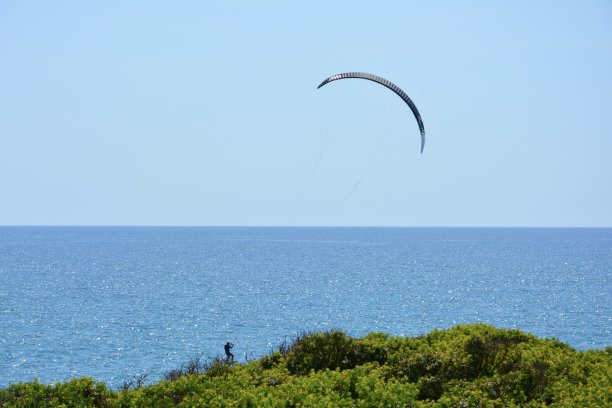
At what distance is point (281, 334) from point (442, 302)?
36277mm

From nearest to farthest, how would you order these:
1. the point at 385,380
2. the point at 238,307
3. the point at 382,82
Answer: the point at 385,380
the point at 382,82
the point at 238,307

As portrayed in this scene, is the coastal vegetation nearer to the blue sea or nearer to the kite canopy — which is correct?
the kite canopy

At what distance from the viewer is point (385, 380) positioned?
2362cm

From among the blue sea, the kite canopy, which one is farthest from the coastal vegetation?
the blue sea

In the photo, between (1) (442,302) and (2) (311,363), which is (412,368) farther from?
(1) (442,302)

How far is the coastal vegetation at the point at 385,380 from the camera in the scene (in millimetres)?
20375

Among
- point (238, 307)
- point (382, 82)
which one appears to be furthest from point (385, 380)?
point (238, 307)

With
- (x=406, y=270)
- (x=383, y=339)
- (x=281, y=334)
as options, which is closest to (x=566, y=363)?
(x=383, y=339)

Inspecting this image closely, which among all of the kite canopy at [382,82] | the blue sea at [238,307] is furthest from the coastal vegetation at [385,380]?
the blue sea at [238,307]

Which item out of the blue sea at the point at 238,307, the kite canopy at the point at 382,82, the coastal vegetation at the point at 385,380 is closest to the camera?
the coastal vegetation at the point at 385,380

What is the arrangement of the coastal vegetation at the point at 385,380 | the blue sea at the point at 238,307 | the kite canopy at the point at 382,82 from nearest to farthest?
the coastal vegetation at the point at 385,380, the kite canopy at the point at 382,82, the blue sea at the point at 238,307

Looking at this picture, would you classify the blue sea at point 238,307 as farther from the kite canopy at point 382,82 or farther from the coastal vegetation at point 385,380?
the coastal vegetation at point 385,380

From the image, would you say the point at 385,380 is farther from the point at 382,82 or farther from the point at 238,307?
the point at 238,307

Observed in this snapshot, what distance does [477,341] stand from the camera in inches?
965
